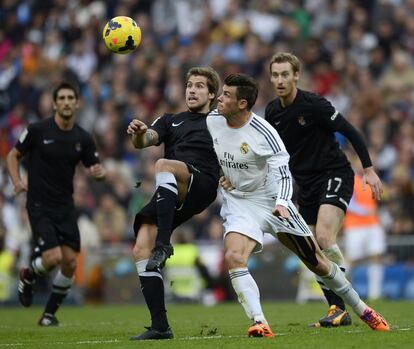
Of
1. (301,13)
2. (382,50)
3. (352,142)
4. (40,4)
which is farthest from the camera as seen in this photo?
(40,4)

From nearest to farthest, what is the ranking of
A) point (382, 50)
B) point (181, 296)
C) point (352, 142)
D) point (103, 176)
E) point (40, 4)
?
1. point (352, 142)
2. point (103, 176)
3. point (181, 296)
4. point (382, 50)
5. point (40, 4)

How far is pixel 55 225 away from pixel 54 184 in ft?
1.66

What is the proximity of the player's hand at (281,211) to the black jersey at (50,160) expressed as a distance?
4745 mm

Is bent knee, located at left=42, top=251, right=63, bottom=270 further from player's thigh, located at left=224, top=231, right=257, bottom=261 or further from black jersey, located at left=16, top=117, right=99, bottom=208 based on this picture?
player's thigh, located at left=224, top=231, right=257, bottom=261

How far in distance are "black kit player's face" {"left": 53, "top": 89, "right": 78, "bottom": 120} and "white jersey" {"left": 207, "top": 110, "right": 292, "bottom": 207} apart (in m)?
3.64

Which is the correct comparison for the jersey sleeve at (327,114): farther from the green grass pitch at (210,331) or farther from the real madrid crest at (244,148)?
the green grass pitch at (210,331)

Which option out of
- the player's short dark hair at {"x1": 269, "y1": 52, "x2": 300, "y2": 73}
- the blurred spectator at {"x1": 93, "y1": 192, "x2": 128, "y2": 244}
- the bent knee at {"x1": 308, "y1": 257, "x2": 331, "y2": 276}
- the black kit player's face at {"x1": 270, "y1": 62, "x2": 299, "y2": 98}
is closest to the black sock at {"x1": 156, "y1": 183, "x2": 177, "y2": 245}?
the bent knee at {"x1": 308, "y1": 257, "x2": 331, "y2": 276}

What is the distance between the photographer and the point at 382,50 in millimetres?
21938

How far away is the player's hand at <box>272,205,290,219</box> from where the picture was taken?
9.38 m

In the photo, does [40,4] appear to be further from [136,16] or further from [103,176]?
[103,176]

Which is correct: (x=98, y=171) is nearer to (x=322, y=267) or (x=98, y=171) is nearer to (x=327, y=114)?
(x=327, y=114)

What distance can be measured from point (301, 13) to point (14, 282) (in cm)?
867

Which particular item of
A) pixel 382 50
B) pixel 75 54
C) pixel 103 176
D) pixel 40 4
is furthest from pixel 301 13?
pixel 103 176

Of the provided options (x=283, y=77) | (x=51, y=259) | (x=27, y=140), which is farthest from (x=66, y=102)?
(x=283, y=77)
